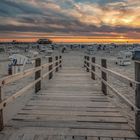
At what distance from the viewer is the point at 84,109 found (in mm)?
6309

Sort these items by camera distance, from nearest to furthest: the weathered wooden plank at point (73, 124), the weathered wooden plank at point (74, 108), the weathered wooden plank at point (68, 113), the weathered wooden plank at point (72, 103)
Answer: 1. the weathered wooden plank at point (73, 124)
2. the weathered wooden plank at point (68, 113)
3. the weathered wooden plank at point (74, 108)
4. the weathered wooden plank at point (72, 103)

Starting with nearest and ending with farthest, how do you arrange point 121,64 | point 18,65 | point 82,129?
point 82,129 → point 18,65 → point 121,64

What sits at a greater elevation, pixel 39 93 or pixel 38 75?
pixel 38 75

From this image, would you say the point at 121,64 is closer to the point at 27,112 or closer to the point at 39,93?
the point at 39,93

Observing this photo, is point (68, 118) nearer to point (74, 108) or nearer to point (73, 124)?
point (73, 124)

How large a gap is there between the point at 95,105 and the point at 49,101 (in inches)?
53.5

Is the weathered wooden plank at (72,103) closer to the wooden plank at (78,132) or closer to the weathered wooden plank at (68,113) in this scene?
the weathered wooden plank at (68,113)

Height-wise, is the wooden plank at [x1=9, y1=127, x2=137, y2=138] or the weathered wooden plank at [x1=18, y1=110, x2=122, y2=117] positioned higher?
the weathered wooden plank at [x1=18, y1=110, x2=122, y2=117]

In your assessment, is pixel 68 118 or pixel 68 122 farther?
pixel 68 118

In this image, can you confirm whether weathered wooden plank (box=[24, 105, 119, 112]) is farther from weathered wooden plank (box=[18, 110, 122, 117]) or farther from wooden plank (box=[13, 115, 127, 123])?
wooden plank (box=[13, 115, 127, 123])

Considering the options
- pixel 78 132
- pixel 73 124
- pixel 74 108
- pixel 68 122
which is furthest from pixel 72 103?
pixel 78 132

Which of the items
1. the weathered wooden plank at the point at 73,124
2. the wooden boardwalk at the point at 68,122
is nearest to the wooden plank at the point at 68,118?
the wooden boardwalk at the point at 68,122

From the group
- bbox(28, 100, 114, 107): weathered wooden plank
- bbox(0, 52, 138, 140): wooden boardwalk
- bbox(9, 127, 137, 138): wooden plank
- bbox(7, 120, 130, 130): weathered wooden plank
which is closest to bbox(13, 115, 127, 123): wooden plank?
bbox(0, 52, 138, 140): wooden boardwalk

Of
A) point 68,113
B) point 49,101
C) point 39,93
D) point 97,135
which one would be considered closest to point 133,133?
point 97,135
